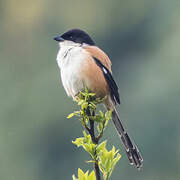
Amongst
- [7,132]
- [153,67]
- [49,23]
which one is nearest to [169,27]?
[153,67]

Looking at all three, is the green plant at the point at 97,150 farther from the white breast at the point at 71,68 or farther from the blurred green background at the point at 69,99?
the blurred green background at the point at 69,99

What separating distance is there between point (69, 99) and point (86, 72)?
42.7ft

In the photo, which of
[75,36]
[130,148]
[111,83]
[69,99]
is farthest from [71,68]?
[69,99]

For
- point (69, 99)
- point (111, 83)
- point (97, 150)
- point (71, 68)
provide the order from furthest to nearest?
point (69, 99)
point (111, 83)
point (71, 68)
point (97, 150)

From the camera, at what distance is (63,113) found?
62.2ft

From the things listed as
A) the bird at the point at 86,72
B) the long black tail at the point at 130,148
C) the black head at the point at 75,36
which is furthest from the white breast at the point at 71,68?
the long black tail at the point at 130,148

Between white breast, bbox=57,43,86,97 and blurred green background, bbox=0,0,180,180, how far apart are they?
1038cm

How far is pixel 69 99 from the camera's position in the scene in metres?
17.2

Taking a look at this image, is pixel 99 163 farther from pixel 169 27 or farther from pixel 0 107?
pixel 169 27

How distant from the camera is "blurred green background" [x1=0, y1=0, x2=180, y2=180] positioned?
1655 cm

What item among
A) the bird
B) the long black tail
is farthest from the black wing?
the long black tail

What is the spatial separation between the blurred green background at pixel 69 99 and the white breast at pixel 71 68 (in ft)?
34.0

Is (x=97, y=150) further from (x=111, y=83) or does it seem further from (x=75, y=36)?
(x=75, y=36)

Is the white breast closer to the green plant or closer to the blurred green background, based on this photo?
the green plant
